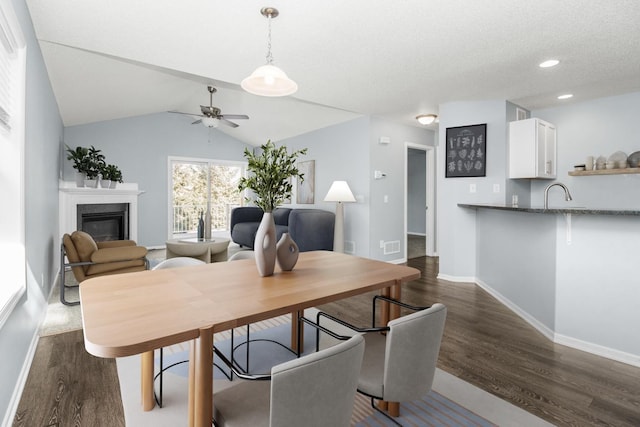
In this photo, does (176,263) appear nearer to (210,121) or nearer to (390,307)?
(390,307)

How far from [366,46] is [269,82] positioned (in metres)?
1.04

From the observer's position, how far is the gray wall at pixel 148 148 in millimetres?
6180

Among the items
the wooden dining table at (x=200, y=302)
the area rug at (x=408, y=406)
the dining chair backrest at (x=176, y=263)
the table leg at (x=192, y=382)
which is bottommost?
the area rug at (x=408, y=406)

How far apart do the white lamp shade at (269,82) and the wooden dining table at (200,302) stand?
1.29 metres

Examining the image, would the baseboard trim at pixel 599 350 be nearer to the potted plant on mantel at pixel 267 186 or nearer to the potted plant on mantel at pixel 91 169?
the potted plant on mantel at pixel 267 186

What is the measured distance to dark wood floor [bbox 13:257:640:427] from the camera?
5.61 ft

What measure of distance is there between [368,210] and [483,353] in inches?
120

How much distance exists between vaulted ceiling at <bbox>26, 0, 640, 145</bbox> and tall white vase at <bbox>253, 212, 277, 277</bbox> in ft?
5.11

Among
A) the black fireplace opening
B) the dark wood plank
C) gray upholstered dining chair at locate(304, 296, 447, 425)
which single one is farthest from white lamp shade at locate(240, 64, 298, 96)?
the black fireplace opening

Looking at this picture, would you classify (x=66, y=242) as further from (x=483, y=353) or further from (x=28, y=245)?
(x=483, y=353)

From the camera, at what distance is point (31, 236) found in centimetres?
250

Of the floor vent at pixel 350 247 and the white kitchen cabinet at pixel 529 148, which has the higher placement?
the white kitchen cabinet at pixel 529 148

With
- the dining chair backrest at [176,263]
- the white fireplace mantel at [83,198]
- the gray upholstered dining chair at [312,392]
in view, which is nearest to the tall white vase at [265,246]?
the dining chair backrest at [176,263]

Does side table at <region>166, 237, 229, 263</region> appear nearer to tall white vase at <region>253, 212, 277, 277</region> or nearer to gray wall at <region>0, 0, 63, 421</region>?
gray wall at <region>0, 0, 63, 421</region>
